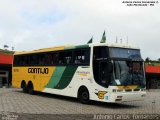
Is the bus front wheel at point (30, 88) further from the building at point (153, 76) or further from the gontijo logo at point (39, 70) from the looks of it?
the building at point (153, 76)

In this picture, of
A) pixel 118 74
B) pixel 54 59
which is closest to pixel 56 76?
pixel 54 59

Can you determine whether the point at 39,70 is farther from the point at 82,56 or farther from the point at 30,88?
the point at 82,56

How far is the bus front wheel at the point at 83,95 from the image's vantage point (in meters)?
20.6

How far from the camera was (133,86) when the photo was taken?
64.0 feet

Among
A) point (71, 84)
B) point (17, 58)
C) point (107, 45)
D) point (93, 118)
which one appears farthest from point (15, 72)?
point (93, 118)

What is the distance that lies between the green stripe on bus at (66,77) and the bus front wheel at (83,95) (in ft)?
4.05

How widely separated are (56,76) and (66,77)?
1242 mm

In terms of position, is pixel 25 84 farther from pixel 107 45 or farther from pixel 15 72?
pixel 107 45

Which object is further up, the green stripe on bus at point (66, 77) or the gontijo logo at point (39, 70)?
the gontijo logo at point (39, 70)

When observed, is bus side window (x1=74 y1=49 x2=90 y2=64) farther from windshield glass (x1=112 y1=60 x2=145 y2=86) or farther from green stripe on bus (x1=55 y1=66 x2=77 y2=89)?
windshield glass (x1=112 y1=60 x2=145 y2=86)

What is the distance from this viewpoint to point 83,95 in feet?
68.6

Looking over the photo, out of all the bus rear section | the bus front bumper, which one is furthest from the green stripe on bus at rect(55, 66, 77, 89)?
the bus front bumper

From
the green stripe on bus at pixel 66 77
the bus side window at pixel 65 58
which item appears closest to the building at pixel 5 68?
the bus side window at pixel 65 58

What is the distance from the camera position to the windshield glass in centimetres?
1894
